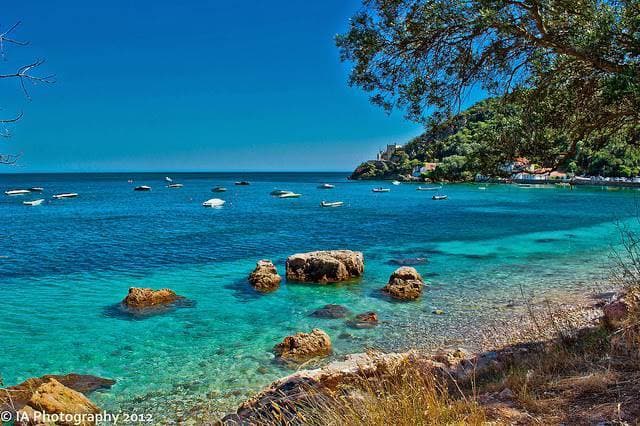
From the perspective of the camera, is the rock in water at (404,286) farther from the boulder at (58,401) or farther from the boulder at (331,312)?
the boulder at (58,401)

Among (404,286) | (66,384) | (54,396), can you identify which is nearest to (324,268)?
(404,286)

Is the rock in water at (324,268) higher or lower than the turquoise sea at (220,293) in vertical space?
higher

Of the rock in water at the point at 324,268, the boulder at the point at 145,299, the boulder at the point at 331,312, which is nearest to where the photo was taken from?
the boulder at the point at 331,312

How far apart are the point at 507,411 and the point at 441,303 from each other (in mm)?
11573

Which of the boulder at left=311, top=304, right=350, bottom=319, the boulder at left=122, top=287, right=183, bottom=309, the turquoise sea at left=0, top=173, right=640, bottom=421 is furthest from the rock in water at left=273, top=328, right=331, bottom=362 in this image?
the boulder at left=122, top=287, right=183, bottom=309

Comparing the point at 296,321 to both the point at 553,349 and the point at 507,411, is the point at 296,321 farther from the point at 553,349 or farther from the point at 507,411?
the point at 507,411

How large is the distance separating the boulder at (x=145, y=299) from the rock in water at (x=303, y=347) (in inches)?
259

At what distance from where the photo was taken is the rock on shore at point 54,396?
796cm

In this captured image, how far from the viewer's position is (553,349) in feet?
24.2

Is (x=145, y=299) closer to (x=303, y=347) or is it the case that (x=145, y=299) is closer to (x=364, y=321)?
(x=303, y=347)

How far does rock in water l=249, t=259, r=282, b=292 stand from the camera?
736 inches

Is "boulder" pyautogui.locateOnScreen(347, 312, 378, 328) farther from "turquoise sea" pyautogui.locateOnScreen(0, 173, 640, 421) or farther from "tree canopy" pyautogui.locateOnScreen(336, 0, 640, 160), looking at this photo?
"tree canopy" pyautogui.locateOnScreen(336, 0, 640, 160)

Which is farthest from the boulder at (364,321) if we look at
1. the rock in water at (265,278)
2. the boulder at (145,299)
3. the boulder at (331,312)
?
the boulder at (145,299)

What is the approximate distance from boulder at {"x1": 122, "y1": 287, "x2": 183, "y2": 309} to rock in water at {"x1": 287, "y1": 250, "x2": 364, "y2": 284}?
18.5 feet
